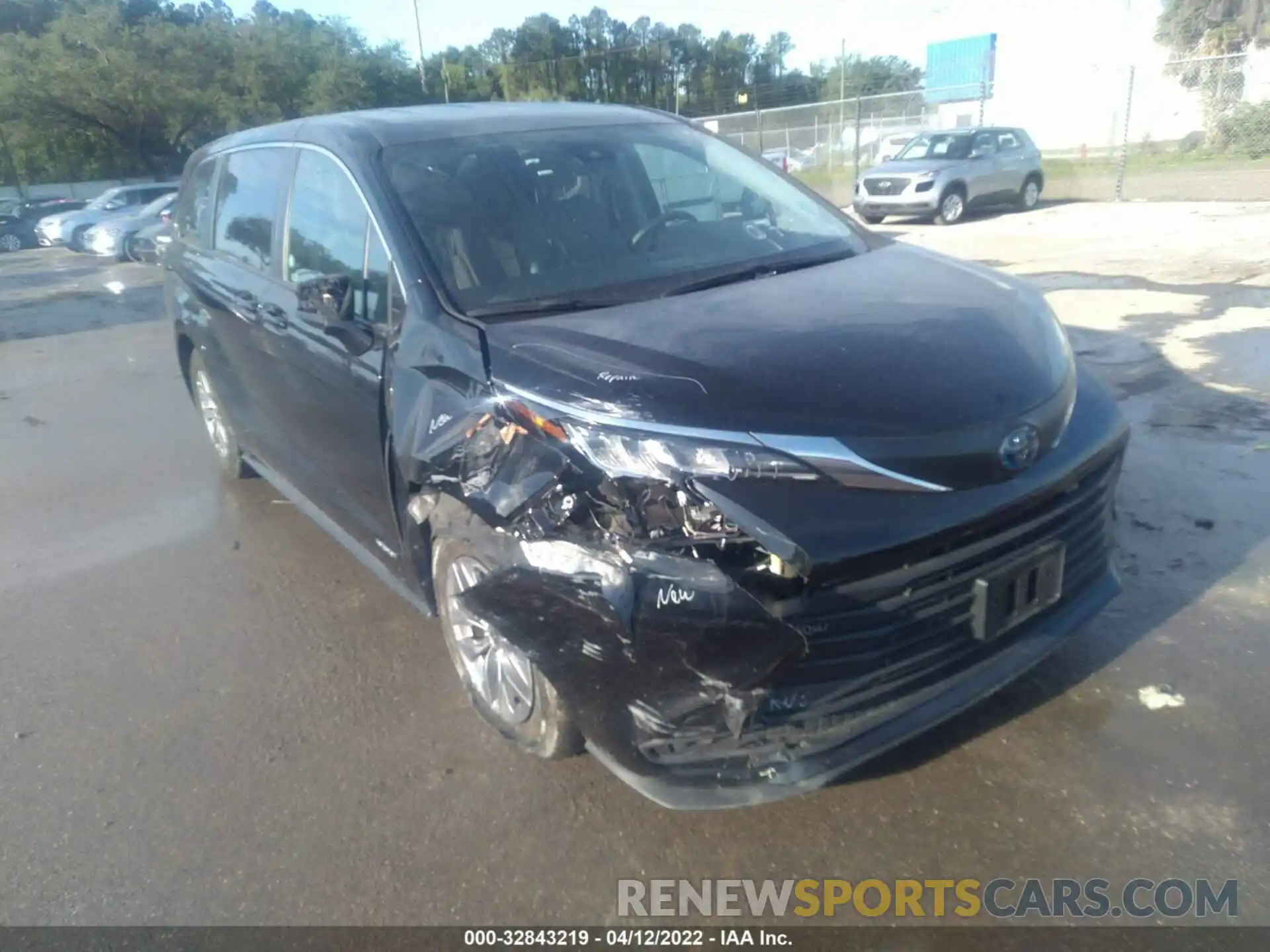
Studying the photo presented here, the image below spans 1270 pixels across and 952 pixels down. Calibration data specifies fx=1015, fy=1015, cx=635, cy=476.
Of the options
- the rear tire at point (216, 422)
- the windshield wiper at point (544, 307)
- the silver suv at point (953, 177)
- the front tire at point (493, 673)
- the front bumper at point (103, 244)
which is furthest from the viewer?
the front bumper at point (103, 244)

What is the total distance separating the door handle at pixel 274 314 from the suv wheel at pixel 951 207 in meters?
14.4

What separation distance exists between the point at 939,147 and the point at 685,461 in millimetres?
16891

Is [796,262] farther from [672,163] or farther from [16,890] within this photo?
[16,890]

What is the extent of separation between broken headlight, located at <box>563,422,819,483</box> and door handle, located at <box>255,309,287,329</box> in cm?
207

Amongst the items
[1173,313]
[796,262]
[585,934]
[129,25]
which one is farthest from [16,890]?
[129,25]

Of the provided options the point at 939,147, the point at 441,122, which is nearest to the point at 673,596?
the point at 441,122

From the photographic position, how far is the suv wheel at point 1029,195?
1780cm

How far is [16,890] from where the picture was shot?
2715 mm

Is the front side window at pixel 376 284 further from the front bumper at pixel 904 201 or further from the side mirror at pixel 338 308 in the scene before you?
the front bumper at pixel 904 201

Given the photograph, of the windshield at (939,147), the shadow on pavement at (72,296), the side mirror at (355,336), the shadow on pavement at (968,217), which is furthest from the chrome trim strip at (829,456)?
the windshield at (939,147)

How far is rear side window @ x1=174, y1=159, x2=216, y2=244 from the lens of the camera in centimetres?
522

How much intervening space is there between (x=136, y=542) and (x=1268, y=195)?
17170 millimetres

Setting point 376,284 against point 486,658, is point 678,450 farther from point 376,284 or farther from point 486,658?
point 376,284

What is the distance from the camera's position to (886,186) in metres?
17.0
